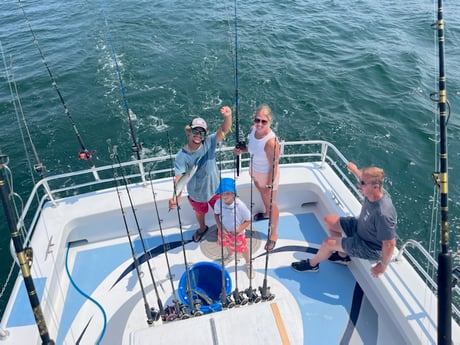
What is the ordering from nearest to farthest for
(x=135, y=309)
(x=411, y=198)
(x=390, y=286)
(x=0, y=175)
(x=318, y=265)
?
(x=0, y=175), (x=390, y=286), (x=135, y=309), (x=318, y=265), (x=411, y=198)

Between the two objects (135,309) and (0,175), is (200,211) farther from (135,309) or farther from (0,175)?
(0,175)

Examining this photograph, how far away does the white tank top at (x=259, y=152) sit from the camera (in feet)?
12.5

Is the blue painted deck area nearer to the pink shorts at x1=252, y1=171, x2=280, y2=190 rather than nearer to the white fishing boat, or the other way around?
the white fishing boat

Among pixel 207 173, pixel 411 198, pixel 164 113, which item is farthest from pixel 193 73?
pixel 207 173

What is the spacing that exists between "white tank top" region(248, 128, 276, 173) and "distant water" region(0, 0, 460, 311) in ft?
14.2

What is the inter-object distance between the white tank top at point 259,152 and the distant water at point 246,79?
434 cm

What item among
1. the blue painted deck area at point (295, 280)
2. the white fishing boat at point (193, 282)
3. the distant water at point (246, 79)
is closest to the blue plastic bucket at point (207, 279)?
the white fishing boat at point (193, 282)

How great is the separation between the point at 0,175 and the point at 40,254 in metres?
2.02

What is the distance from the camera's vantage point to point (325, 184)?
15.8ft

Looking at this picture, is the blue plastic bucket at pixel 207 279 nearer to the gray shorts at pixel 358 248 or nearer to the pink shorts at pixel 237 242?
the pink shorts at pixel 237 242

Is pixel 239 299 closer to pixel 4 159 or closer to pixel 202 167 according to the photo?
pixel 202 167

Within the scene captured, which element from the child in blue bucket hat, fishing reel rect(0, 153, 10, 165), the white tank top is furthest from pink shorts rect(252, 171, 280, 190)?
fishing reel rect(0, 153, 10, 165)

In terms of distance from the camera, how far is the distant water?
8.71 meters

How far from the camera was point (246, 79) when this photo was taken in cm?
1141
